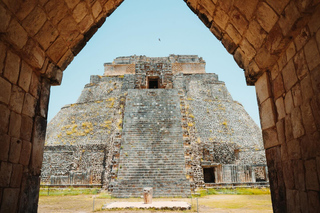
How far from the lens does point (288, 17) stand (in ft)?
8.73

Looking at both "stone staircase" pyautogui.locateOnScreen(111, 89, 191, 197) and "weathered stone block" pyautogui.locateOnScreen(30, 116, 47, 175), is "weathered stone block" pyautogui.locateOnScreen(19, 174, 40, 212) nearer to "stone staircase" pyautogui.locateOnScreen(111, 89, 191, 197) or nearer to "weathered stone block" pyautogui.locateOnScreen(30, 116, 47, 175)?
"weathered stone block" pyautogui.locateOnScreen(30, 116, 47, 175)

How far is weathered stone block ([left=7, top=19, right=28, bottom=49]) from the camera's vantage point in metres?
2.60

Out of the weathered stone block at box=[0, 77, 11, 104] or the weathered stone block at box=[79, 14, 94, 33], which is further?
the weathered stone block at box=[79, 14, 94, 33]

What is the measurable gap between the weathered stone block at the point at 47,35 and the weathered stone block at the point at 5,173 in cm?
158

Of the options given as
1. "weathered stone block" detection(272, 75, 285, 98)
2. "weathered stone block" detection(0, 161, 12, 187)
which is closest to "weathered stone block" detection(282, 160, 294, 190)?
"weathered stone block" detection(272, 75, 285, 98)

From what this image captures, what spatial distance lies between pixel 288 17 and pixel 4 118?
10.9 feet

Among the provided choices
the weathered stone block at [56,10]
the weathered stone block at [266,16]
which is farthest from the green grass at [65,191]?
the weathered stone block at [266,16]

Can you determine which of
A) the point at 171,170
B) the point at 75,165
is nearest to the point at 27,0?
the point at 171,170

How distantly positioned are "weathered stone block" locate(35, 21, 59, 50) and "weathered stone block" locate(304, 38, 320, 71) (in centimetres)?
308

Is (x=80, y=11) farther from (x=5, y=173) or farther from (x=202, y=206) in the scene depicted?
(x=202, y=206)

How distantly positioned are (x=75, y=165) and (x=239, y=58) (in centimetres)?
1498

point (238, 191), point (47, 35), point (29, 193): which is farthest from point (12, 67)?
point (238, 191)

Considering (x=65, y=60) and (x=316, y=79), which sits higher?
(x=65, y=60)

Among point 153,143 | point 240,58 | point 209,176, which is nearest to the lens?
point 240,58
